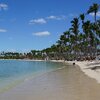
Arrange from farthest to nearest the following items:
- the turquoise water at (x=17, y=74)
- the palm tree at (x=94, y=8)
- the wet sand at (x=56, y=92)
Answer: the palm tree at (x=94, y=8), the turquoise water at (x=17, y=74), the wet sand at (x=56, y=92)

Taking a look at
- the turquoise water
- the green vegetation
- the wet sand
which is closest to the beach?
the wet sand

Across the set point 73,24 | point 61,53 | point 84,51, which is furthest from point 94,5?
point 61,53

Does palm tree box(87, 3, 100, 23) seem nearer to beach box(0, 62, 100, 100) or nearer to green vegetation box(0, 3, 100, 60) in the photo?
green vegetation box(0, 3, 100, 60)

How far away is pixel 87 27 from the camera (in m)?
102

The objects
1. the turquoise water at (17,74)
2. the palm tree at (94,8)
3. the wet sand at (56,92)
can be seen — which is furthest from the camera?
the palm tree at (94,8)

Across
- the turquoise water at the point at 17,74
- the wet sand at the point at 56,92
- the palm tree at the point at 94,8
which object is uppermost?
the palm tree at the point at 94,8

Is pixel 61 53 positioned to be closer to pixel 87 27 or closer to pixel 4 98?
pixel 87 27

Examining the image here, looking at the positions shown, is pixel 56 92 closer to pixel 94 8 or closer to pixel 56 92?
pixel 56 92

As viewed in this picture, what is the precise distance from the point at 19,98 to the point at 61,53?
540ft

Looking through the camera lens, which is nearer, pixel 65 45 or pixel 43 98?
pixel 43 98

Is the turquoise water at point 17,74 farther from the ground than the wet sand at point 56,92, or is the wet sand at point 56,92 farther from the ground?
the turquoise water at point 17,74

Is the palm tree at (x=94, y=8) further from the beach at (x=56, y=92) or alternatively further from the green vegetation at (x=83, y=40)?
the beach at (x=56, y=92)

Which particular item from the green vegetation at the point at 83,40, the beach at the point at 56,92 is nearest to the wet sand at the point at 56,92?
the beach at the point at 56,92

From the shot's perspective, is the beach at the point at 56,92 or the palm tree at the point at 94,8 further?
the palm tree at the point at 94,8
